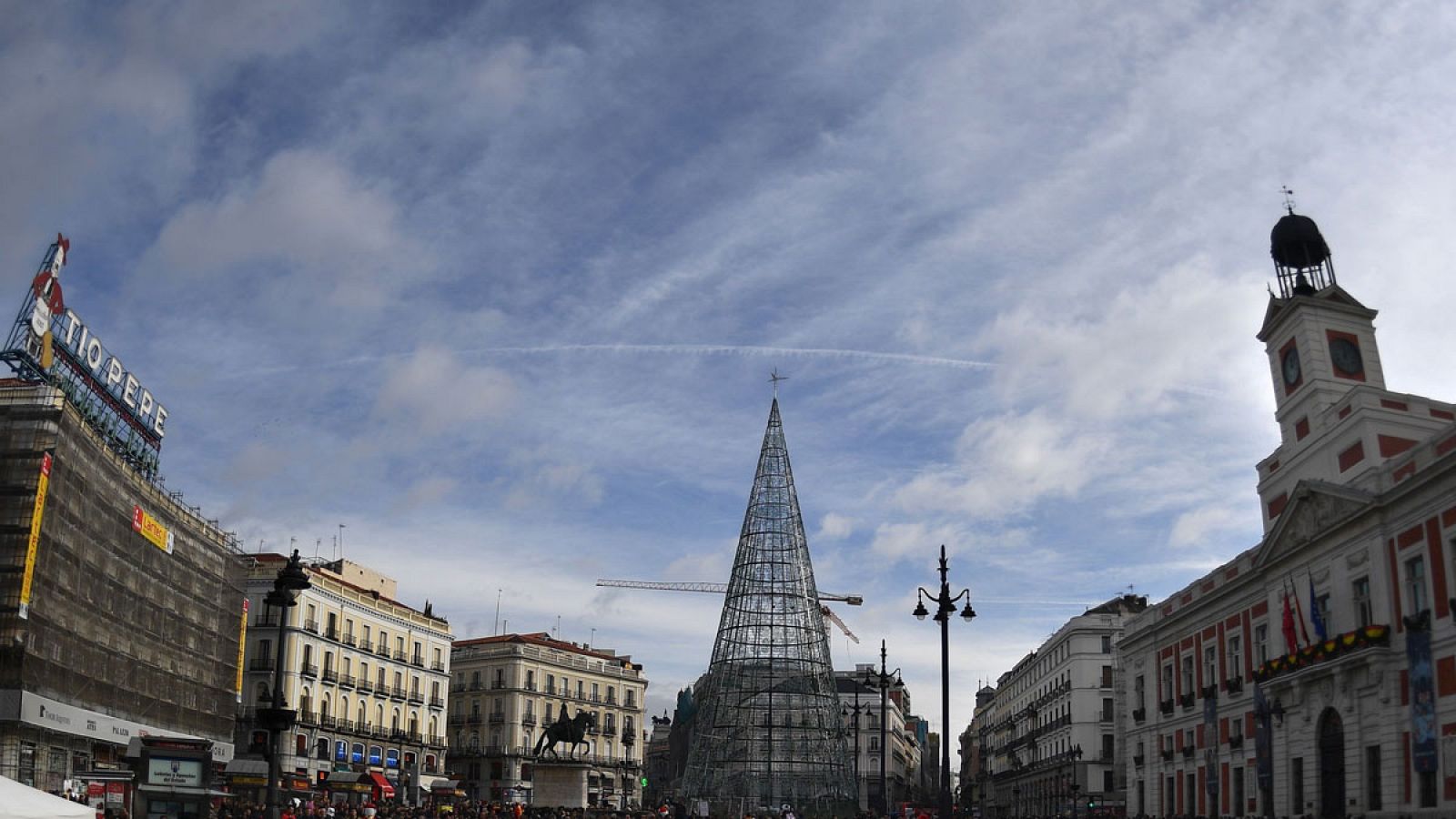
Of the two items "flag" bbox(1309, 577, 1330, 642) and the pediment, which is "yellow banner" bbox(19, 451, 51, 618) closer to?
"flag" bbox(1309, 577, 1330, 642)

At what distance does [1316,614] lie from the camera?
129ft

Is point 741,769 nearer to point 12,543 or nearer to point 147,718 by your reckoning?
point 147,718

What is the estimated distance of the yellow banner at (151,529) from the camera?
46.6 metres

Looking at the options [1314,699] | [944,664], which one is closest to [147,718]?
[944,664]

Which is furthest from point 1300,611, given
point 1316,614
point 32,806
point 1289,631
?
point 32,806

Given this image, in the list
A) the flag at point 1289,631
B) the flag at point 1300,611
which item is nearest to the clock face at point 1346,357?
the flag at point 1300,611

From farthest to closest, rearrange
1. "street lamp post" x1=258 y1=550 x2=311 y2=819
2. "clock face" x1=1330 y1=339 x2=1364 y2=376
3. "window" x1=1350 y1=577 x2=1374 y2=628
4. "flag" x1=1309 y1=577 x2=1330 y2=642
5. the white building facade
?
the white building facade, "clock face" x1=1330 y1=339 x2=1364 y2=376, "flag" x1=1309 y1=577 x2=1330 y2=642, "window" x1=1350 y1=577 x2=1374 y2=628, "street lamp post" x1=258 y1=550 x2=311 y2=819

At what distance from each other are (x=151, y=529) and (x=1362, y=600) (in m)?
41.8

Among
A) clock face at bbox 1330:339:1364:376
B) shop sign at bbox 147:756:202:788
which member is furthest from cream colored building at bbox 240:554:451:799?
clock face at bbox 1330:339:1364:376

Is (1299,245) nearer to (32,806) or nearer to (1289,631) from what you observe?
(1289,631)

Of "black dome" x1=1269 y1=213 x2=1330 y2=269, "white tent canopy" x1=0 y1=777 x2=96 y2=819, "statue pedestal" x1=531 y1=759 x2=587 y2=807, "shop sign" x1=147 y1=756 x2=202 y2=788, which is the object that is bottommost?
"statue pedestal" x1=531 y1=759 x2=587 y2=807

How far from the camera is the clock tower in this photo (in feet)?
134

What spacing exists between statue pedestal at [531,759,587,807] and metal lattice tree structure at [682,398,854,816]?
40.8ft

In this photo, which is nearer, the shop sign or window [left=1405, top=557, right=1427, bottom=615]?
Result: the shop sign
